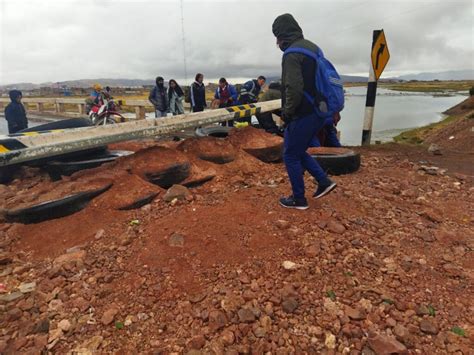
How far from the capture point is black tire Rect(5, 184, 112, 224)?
326cm

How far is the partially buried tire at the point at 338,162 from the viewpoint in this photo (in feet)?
14.9

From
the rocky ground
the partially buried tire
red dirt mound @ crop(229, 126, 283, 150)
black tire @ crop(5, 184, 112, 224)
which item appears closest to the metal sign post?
the partially buried tire

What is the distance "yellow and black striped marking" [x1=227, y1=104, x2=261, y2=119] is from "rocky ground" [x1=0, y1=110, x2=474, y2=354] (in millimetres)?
2398

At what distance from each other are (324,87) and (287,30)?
0.66 meters

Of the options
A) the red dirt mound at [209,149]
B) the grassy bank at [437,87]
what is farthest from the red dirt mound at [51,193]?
the grassy bank at [437,87]

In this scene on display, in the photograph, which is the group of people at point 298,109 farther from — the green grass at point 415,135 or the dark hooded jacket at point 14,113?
the green grass at point 415,135

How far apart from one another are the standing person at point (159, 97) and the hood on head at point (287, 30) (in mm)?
7635

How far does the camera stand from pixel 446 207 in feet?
12.1

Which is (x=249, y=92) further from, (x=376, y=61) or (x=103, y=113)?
(x=103, y=113)

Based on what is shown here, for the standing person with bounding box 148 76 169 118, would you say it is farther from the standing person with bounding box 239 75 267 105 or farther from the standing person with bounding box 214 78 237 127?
the standing person with bounding box 239 75 267 105

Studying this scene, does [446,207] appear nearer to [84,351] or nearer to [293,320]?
[293,320]

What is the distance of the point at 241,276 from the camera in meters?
2.49

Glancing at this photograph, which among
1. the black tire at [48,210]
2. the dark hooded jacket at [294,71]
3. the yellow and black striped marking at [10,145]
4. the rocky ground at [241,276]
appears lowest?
the rocky ground at [241,276]

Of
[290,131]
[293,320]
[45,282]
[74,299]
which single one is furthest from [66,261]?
[290,131]
